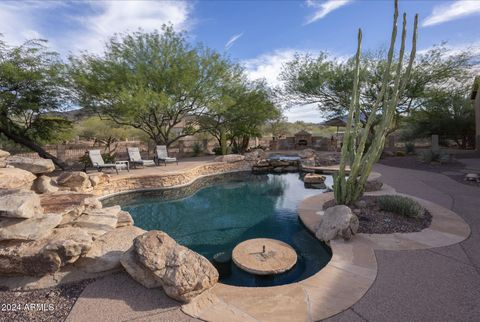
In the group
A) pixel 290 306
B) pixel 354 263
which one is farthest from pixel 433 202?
pixel 290 306

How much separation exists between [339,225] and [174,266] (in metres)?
2.73

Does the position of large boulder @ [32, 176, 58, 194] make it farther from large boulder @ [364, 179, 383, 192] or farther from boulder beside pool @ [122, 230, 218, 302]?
large boulder @ [364, 179, 383, 192]

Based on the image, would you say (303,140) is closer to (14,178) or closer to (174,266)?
(14,178)

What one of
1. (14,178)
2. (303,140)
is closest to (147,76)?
(14,178)

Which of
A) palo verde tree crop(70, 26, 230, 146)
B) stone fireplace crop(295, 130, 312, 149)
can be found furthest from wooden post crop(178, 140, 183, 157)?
stone fireplace crop(295, 130, 312, 149)

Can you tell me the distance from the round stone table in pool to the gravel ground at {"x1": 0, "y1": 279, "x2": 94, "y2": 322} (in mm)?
2115

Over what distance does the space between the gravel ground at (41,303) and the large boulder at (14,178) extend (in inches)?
79.0

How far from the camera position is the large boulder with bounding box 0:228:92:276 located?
3.00 metres

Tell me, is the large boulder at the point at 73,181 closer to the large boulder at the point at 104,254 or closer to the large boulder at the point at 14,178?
the large boulder at the point at 14,178

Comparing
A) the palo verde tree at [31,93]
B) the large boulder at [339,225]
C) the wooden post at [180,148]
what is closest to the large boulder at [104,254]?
the large boulder at [339,225]

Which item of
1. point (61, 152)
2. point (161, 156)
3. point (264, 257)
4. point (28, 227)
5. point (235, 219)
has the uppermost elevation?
point (61, 152)

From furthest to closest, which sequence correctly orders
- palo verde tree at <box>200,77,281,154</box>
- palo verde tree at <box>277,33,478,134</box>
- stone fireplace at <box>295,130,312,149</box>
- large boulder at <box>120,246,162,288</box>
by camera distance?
stone fireplace at <box>295,130,312,149</box> → palo verde tree at <box>200,77,281,154</box> → palo verde tree at <box>277,33,478,134</box> → large boulder at <box>120,246,162,288</box>

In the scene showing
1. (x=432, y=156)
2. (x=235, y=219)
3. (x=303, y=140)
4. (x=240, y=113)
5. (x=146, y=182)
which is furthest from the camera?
(x=303, y=140)

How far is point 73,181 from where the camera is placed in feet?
22.8
